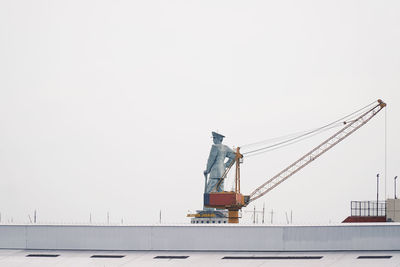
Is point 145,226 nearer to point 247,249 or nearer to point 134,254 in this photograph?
point 134,254

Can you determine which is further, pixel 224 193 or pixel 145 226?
pixel 224 193

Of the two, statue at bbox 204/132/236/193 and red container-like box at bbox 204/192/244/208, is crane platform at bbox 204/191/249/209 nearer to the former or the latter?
red container-like box at bbox 204/192/244/208

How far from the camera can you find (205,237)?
49.0 metres

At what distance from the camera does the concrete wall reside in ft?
153

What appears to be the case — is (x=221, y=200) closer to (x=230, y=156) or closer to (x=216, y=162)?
(x=216, y=162)

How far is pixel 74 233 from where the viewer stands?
170ft

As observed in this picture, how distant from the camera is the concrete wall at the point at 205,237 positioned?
46500 millimetres

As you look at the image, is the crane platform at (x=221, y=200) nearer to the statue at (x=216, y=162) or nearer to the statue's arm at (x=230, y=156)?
the statue at (x=216, y=162)

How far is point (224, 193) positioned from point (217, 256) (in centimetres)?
9299

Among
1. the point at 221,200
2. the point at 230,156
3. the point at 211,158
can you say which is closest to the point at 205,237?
the point at 221,200

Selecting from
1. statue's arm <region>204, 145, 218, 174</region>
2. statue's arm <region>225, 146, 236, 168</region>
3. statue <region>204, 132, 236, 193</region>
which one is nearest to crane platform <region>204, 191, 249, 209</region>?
statue <region>204, 132, 236, 193</region>

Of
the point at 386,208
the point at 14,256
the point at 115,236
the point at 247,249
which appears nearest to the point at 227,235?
the point at 247,249

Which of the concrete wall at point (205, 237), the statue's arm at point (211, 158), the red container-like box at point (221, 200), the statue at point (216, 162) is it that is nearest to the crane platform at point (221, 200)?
the red container-like box at point (221, 200)

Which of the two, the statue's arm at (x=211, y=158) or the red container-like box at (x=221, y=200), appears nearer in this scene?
the red container-like box at (x=221, y=200)
